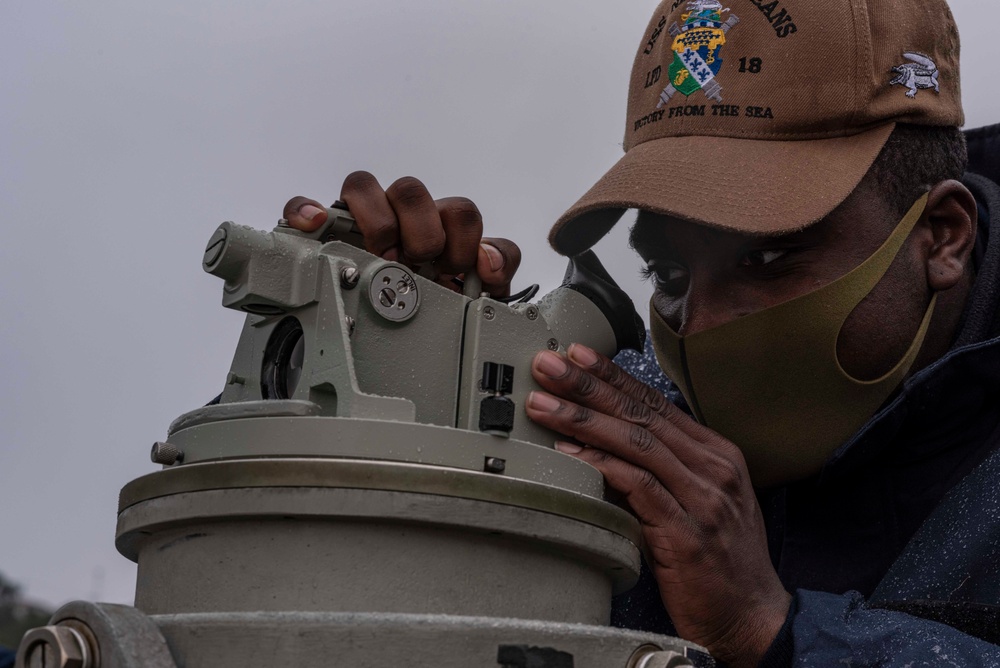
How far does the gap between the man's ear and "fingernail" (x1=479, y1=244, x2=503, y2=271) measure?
97 cm

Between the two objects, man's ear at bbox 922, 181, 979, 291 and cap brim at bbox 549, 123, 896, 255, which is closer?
cap brim at bbox 549, 123, 896, 255

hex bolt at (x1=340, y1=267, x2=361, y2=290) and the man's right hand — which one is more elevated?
the man's right hand

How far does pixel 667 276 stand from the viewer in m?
2.21

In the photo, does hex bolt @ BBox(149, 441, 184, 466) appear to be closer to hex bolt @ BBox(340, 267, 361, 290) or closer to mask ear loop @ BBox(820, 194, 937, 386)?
hex bolt @ BBox(340, 267, 361, 290)

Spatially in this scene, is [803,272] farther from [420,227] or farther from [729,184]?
[420,227]

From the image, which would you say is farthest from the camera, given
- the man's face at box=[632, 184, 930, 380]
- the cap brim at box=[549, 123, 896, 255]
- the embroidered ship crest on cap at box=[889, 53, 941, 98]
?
the embroidered ship crest on cap at box=[889, 53, 941, 98]

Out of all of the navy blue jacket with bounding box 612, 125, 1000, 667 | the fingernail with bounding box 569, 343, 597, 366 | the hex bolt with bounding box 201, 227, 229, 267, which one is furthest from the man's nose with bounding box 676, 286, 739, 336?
the hex bolt with bounding box 201, 227, 229, 267

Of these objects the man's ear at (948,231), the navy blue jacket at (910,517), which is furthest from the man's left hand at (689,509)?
the man's ear at (948,231)

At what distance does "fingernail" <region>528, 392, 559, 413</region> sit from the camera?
4.91ft

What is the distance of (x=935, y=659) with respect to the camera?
58.0 inches

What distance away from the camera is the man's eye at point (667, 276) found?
7.13 ft

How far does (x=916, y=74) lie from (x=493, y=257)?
3.34 feet

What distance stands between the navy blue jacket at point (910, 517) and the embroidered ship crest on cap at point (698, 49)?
0.70m

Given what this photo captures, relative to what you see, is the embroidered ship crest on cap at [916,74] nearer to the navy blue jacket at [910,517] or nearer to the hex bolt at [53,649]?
the navy blue jacket at [910,517]
